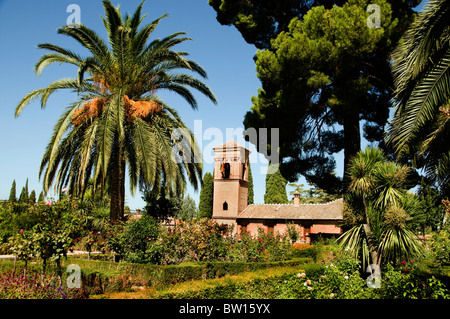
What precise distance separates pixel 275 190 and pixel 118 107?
28617 millimetres

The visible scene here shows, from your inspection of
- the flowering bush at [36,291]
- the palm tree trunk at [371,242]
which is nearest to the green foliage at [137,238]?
the flowering bush at [36,291]

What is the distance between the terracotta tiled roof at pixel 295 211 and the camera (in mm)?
25734

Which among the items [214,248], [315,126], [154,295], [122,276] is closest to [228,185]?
[315,126]

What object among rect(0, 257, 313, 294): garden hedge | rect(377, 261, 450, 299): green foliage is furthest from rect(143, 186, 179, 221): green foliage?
rect(377, 261, 450, 299): green foliage

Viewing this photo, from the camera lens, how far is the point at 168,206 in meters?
16.8

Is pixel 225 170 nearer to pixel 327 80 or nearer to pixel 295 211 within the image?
pixel 295 211

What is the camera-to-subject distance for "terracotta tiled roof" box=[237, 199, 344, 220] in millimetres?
25734

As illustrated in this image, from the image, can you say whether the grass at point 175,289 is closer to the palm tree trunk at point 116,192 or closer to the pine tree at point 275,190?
the palm tree trunk at point 116,192

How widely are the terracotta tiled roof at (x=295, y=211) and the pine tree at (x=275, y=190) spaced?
7.68 metres

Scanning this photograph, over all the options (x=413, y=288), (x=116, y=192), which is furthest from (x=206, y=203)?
(x=413, y=288)

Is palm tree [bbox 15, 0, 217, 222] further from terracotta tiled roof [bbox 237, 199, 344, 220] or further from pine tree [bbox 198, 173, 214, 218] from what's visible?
pine tree [bbox 198, 173, 214, 218]

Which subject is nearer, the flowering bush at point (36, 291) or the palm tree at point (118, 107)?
the flowering bush at point (36, 291)
